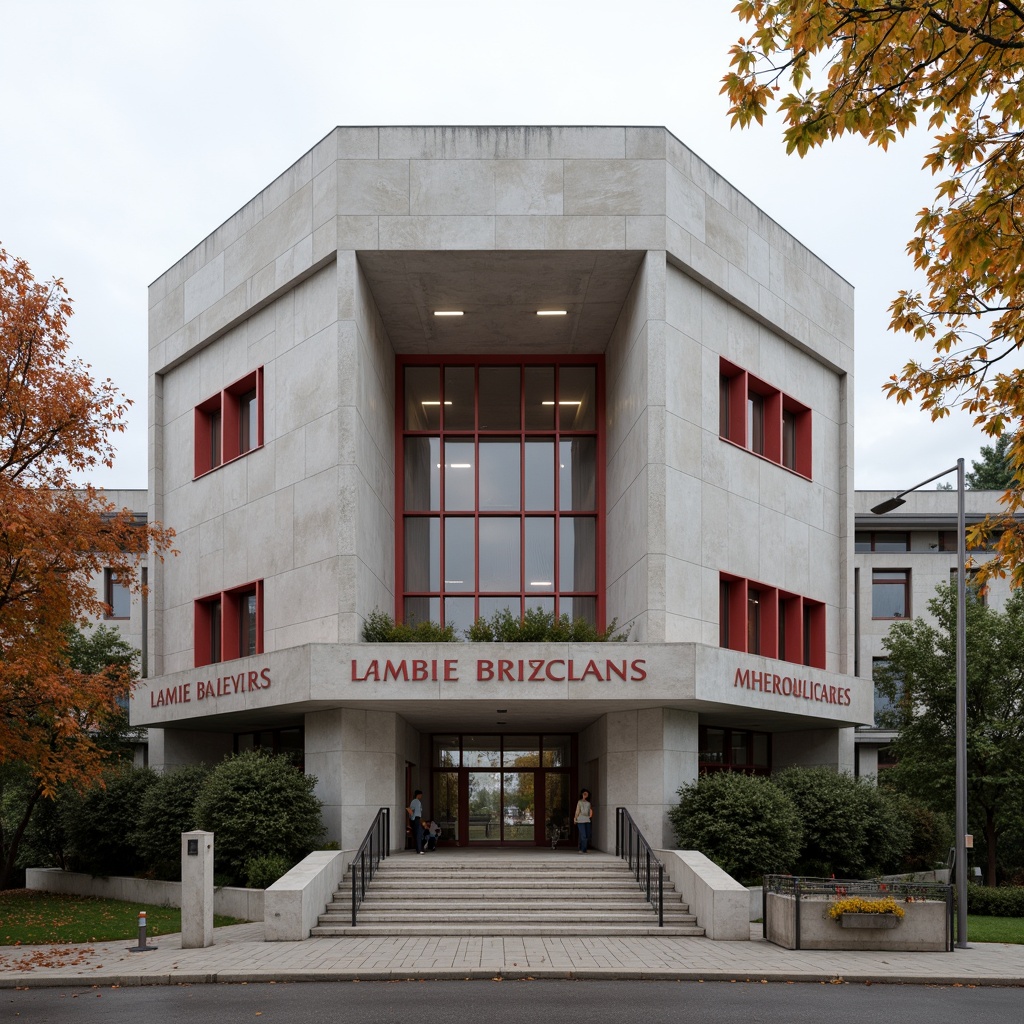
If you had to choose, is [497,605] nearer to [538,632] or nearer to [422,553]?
[422,553]

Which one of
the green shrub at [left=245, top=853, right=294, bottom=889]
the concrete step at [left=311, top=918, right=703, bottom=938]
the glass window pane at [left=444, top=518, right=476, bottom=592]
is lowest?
the concrete step at [left=311, top=918, right=703, bottom=938]

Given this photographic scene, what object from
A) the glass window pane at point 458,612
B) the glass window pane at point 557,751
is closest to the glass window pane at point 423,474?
the glass window pane at point 458,612

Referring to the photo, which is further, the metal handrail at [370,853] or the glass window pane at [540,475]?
the glass window pane at [540,475]

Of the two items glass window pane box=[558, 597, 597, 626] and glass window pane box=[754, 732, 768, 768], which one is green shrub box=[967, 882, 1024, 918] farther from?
glass window pane box=[558, 597, 597, 626]

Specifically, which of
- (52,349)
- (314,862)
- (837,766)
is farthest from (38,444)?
(837,766)

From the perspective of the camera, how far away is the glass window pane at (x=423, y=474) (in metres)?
31.0

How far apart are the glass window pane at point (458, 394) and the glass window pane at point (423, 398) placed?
23cm

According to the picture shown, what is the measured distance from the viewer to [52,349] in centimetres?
1961

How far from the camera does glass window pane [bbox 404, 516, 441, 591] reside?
30.5m

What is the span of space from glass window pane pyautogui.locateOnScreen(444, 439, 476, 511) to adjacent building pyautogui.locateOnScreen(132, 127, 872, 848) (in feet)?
0.27

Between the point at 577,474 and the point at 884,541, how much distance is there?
26.3 m

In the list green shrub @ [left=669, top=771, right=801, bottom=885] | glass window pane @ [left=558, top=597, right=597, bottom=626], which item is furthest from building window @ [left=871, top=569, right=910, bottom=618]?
green shrub @ [left=669, top=771, right=801, bottom=885]

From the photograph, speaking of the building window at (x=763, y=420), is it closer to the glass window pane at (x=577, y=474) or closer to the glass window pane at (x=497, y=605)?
the glass window pane at (x=577, y=474)

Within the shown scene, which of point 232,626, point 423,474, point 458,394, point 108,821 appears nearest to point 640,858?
point 232,626
